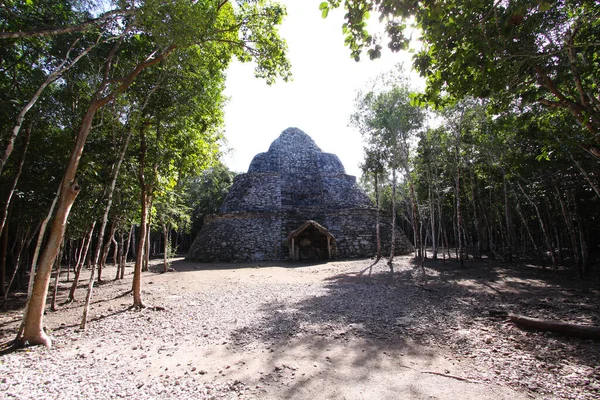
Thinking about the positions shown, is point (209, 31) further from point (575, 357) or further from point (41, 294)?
point (575, 357)

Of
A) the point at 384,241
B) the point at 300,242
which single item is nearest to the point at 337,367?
the point at 300,242

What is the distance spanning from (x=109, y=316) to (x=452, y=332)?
23.7 feet

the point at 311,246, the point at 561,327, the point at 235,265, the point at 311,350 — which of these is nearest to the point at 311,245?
the point at 311,246

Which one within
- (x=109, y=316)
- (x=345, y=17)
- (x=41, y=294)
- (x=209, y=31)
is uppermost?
(x=209, y=31)

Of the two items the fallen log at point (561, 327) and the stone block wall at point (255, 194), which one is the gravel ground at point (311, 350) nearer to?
the fallen log at point (561, 327)

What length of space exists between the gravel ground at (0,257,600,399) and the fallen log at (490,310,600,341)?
0.14 m

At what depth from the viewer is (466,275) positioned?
434 inches

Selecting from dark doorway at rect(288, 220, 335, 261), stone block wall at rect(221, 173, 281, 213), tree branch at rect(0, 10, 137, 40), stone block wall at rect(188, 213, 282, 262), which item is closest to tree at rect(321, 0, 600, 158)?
tree branch at rect(0, 10, 137, 40)

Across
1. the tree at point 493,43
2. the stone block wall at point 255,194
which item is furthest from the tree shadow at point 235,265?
the tree at point 493,43

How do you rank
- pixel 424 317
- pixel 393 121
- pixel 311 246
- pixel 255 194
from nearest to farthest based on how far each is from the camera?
pixel 424 317 → pixel 393 121 → pixel 311 246 → pixel 255 194

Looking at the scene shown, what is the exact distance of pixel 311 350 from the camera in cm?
401

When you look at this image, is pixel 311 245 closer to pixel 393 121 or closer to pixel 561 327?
pixel 393 121

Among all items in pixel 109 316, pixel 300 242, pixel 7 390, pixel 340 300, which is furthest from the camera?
pixel 300 242

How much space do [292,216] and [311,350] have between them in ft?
57.8
